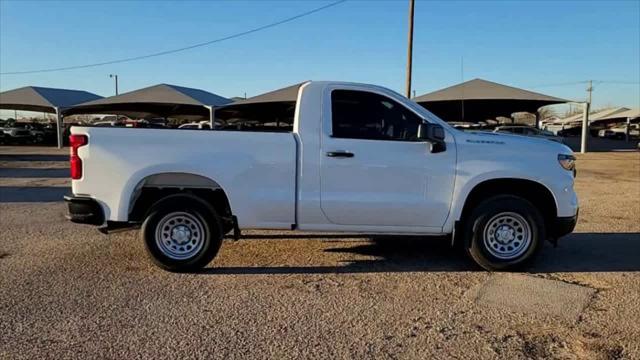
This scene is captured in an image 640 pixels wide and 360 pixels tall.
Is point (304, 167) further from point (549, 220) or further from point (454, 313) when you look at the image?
point (549, 220)

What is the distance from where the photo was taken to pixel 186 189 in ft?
19.9

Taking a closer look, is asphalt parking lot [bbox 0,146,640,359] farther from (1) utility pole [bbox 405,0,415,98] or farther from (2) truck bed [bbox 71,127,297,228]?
(1) utility pole [bbox 405,0,415,98]

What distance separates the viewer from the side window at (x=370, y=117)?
6.03m

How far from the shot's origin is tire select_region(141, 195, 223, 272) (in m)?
5.95

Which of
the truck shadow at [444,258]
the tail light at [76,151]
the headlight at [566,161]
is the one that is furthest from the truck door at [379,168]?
the tail light at [76,151]

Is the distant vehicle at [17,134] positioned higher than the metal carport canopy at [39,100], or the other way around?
the metal carport canopy at [39,100]

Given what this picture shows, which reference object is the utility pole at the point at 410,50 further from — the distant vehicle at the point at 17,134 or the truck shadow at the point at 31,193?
the distant vehicle at the point at 17,134

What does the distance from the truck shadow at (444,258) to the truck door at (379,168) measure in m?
0.64

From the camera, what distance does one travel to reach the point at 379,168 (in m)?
5.93

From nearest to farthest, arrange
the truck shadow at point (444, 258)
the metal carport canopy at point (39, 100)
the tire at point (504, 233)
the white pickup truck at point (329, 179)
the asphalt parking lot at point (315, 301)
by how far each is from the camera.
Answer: the asphalt parking lot at point (315, 301), the white pickup truck at point (329, 179), the tire at point (504, 233), the truck shadow at point (444, 258), the metal carport canopy at point (39, 100)

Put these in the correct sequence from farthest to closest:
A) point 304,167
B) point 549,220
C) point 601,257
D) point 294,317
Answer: point 601,257 → point 549,220 → point 304,167 → point 294,317

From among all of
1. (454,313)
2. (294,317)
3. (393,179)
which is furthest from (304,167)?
(454,313)

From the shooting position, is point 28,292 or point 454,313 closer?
point 454,313

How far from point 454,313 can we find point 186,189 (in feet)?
10.2
